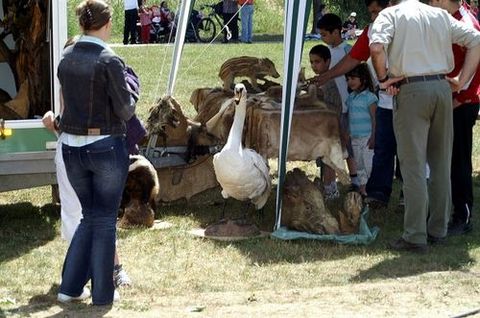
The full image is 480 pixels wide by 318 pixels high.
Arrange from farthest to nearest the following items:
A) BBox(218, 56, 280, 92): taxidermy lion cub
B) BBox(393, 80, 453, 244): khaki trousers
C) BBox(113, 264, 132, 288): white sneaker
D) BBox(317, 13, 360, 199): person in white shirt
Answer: BBox(218, 56, 280, 92): taxidermy lion cub
BBox(317, 13, 360, 199): person in white shirt
BBox(393, 80, 453, 244): khaki trousers
BBox(113, 264, 132, 288): white sneaker

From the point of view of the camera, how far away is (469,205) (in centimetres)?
767

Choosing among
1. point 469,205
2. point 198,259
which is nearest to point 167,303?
point 198,259

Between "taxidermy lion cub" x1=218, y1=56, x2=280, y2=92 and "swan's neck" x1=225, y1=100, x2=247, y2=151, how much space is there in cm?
135

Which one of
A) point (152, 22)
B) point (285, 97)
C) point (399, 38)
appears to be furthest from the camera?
point (152, 22)

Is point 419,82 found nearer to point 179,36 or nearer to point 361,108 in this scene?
point 361,108

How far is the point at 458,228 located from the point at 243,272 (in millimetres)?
1805

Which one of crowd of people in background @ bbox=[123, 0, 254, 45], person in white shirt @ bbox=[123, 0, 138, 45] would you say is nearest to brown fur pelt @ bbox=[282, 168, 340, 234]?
person in white shirt @ bbox=[123, 0, 138, 45]

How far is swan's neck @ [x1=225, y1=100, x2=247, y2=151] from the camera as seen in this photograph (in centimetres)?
741

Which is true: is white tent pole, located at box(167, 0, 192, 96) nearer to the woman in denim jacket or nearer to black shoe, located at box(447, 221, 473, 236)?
black shoe, located at box(447, 221, 473, 236)

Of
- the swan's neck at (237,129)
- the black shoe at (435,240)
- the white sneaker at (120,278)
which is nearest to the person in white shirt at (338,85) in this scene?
the swan's neck at (237,129)

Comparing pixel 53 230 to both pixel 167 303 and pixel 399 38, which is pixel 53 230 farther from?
pixel 399 38

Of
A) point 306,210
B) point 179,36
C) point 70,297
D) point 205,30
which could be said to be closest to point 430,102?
point 306,210

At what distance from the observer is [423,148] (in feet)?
22.5

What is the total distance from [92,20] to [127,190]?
104 inches
